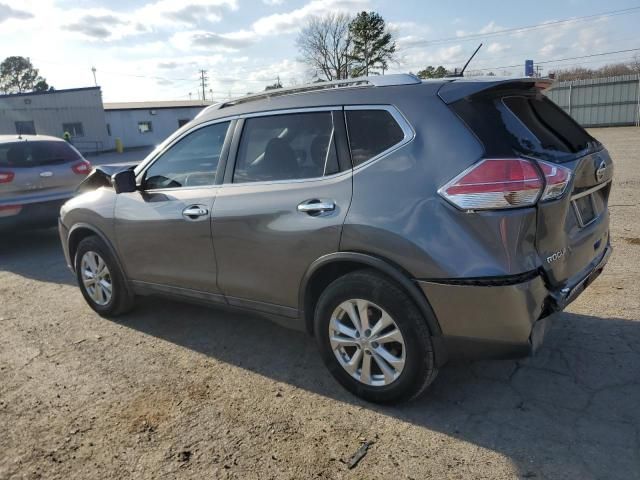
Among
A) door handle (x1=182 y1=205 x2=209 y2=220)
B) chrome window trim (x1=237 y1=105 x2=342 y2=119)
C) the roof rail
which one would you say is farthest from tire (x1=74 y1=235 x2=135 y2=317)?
chrome window trim (x1=237 y1=105 x2=342 y2=119)

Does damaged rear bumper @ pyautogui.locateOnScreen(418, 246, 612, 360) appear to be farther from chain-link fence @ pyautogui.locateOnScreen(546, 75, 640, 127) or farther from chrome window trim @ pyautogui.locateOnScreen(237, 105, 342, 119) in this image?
chain-link fence @ pyautogui.locateOnScreen(546, 75, 640, 127)

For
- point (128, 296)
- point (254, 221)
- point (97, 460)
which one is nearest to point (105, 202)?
point (128, 296)

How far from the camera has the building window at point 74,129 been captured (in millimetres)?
41562

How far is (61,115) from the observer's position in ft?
135

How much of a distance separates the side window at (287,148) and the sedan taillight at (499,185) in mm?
789

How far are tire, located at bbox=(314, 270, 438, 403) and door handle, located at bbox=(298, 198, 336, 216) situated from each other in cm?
39

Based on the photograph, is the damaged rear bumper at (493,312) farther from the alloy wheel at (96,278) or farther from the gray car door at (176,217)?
the alloy wheel at (96,278)

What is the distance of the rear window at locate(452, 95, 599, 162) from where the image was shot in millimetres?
2631

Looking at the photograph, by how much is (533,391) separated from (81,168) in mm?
7197

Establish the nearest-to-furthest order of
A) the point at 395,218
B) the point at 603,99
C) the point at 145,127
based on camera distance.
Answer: the point at 395,218 < the point at 603,99 < the point at 145,127

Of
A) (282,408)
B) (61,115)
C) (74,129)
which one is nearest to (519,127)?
(282,408)

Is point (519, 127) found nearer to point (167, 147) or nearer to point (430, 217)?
point (430, 217)

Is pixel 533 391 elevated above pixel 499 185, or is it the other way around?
pixel 499 185

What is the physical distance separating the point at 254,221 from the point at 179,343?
1.44 m
